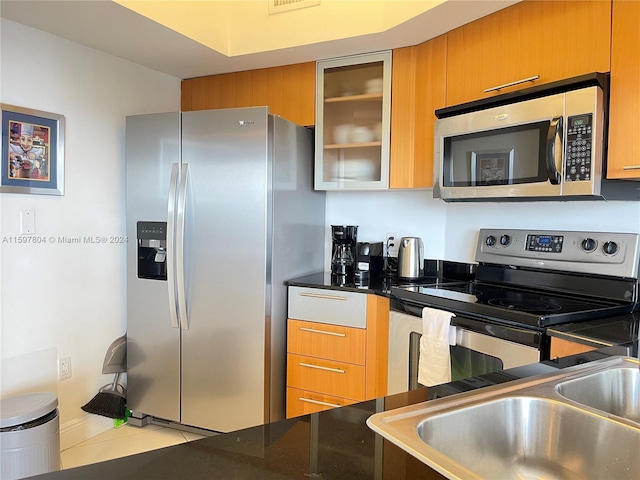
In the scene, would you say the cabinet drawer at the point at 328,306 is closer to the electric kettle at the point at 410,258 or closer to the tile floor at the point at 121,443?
the electric kettle at the point at 410,258

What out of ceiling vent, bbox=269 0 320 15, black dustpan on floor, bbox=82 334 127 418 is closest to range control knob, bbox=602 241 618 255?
ceiling vent, bbox=269 0 320 15

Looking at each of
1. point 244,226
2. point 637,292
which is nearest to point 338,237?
point 244,226

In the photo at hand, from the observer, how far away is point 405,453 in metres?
0.67

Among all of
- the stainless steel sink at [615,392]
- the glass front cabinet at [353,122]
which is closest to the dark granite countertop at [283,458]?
the stainless steel sink at [615,392]

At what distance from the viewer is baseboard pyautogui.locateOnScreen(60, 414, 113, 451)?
7.80 ft

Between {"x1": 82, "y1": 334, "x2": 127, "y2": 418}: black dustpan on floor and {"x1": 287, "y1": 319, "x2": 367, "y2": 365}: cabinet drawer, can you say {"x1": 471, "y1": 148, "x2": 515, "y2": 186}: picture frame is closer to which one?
{"x1": 287, "y1": 319, "x2": 367, "y2": 365}: cabinet drawer

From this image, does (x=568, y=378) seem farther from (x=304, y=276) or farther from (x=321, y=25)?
(x=321, y=25)

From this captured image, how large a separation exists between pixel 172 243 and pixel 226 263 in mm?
300

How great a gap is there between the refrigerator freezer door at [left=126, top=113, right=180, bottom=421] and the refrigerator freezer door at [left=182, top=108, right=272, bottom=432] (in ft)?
0.34

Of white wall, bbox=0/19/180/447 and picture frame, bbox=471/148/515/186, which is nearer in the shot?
picture frame, bbox=471/148/515/186

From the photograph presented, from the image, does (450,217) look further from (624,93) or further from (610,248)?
(624,93)

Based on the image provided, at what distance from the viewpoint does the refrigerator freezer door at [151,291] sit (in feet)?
8.17

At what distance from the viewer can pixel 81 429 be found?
246cm

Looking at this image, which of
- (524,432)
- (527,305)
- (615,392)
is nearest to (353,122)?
(527,305)
